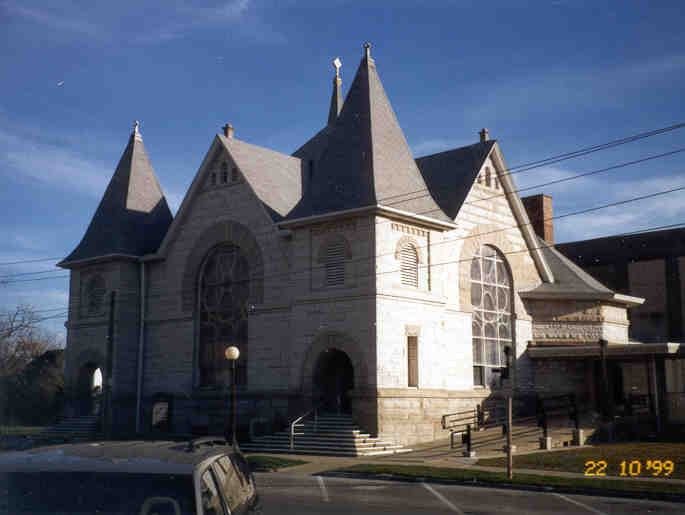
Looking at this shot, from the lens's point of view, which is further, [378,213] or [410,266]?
[410,266]

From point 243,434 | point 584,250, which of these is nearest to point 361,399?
point 243,434

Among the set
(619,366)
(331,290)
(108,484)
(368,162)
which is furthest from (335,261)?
(108,484)

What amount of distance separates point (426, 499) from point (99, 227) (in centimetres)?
2643

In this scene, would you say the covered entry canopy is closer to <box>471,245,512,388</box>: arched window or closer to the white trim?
<box>471,245,512,388</box>: arched window

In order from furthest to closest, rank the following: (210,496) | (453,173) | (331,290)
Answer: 1. (453,173)
2. (331,290)
3. (210,496)

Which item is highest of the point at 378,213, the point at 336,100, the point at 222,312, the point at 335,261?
the point at 336,100

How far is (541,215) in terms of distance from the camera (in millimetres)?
43125

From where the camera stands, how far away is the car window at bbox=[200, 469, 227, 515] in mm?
5418

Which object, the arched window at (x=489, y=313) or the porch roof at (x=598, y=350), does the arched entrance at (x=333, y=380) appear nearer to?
the arched window at (x=489, y=313)

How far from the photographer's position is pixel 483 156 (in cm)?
3409

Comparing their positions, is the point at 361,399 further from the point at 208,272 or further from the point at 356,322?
the point at 208,272

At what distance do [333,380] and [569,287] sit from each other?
41.7 feet
